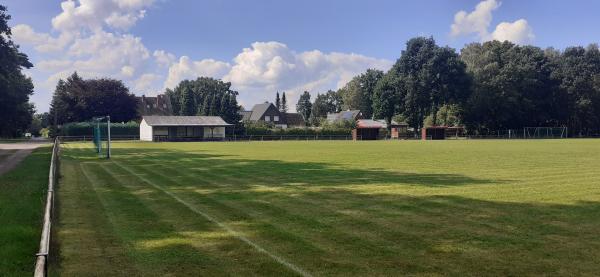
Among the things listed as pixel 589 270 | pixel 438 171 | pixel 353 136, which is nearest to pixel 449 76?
pixel 353 136

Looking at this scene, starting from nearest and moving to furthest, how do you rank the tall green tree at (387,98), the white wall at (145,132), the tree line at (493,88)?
the white wall at (145,132)
the tree line at (493,88)
the tall green tree at (387,98)

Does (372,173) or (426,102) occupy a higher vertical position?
(426,102)

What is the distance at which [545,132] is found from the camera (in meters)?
97.4

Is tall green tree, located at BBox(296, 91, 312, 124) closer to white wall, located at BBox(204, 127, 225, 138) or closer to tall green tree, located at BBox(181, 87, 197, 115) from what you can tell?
tall green tree, located at BBox(181, 87, 197, 115)

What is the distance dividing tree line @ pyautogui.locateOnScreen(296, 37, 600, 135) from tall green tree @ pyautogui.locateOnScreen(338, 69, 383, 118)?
82.7 feet

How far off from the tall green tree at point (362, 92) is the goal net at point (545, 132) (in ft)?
129

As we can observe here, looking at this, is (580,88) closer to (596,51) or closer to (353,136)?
(596,51)

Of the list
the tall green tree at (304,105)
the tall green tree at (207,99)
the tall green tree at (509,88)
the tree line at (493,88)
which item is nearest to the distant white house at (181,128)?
the tall green tree at (207,99)

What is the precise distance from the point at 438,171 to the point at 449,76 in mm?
76338

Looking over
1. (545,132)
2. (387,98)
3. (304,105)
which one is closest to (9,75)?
(387,98)

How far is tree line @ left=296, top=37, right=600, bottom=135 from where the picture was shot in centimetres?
9294

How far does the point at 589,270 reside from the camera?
623 centimetres

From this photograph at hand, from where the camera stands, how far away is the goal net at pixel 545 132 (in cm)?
9656

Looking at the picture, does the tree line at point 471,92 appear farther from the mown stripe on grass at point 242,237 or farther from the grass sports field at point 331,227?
the mown stripe on grass at point 242,237
